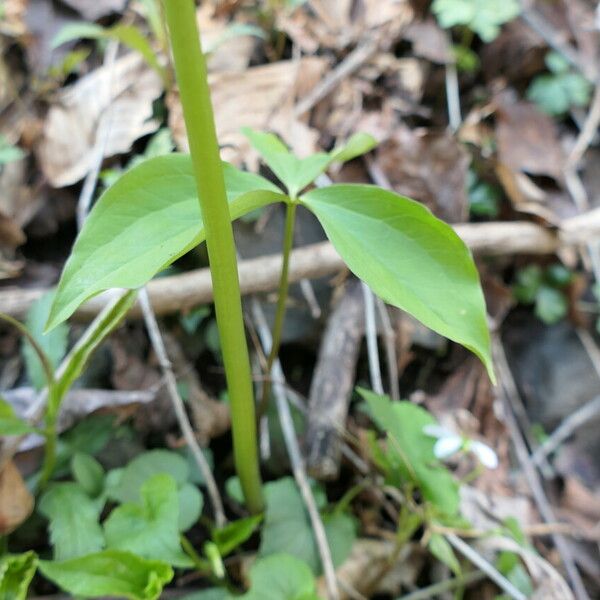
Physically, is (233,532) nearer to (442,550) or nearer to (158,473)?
(158,473)

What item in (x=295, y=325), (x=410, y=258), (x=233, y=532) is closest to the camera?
(x=410, y=258)

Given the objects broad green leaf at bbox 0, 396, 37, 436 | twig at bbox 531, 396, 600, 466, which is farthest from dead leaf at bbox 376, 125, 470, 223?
broad green leaf at bbox 0, 396, 37, 436

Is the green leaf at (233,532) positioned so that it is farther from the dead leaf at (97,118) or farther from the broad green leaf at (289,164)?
the dead leaf at (97,118)

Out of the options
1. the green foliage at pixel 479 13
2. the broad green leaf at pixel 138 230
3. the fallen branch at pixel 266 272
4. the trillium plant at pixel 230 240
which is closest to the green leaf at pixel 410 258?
the trillium plant at pixel 230 240

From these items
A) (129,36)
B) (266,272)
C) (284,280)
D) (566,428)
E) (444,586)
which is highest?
(129,36)

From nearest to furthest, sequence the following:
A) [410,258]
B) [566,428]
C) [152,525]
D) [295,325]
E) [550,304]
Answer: [410,258]
[152,525]
[295,325]
[566,428]
[550,304]

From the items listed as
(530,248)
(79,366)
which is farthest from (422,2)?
(79,366)

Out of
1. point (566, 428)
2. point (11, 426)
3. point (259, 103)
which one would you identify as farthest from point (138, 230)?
point (566, 428)
